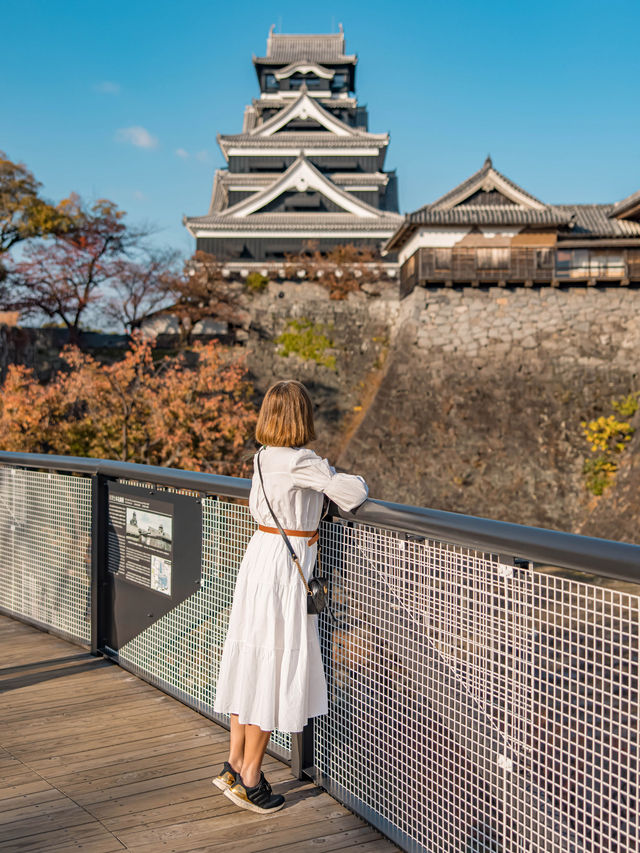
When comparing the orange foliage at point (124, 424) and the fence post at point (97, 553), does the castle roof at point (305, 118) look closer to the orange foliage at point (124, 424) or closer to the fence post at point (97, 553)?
the orange foliage at point (124, 424)

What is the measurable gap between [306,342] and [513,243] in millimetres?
7438

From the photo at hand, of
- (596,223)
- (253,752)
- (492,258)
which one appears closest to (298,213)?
(492,258)

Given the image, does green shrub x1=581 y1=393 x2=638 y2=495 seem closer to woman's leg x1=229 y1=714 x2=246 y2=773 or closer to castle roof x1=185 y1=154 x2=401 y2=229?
castle roof x1=185 y1=154 x2=401 y2=229

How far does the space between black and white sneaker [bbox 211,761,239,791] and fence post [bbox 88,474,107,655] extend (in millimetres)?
1806

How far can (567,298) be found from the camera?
2100cm

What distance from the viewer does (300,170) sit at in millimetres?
28906

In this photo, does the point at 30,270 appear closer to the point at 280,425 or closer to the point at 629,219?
the point at 629,219

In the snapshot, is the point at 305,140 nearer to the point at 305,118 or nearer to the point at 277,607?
the point at 305,118

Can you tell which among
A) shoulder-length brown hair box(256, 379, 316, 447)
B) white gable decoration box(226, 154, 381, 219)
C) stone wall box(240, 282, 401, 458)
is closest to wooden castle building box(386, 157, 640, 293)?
stone wall box(240, 282, 401, 458)

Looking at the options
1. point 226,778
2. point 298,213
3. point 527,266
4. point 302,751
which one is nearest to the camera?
point 226,778

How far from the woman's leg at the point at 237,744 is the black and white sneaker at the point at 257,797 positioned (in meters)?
0.06

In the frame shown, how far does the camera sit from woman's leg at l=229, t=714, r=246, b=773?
8.72ft

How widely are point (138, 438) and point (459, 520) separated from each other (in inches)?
486

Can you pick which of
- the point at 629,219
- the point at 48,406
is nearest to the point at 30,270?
the point at 48,406
